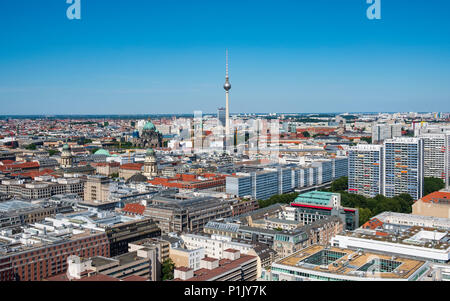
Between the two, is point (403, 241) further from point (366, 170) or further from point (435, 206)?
point (366, 170)

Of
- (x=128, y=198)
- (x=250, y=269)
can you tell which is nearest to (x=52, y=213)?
(x=128, y=198)

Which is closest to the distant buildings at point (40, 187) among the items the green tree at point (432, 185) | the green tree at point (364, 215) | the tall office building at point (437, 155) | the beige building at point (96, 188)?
the beige building at point (96, 188)

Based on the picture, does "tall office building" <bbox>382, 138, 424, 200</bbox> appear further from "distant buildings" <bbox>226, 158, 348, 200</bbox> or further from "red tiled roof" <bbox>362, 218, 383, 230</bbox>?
"red tiled roof" <bbox>362, 218, 383, 230</bbox>

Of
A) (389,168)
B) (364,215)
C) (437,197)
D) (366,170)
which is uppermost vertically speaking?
(389,168)

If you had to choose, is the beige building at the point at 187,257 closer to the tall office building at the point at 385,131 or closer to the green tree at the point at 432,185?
the green tree at the point at 432,185

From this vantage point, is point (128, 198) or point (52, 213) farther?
point (128, 198)

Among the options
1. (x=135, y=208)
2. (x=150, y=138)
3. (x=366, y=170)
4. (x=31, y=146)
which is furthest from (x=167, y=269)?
(x=31, y=146)

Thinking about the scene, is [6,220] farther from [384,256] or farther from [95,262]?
[384,256]
